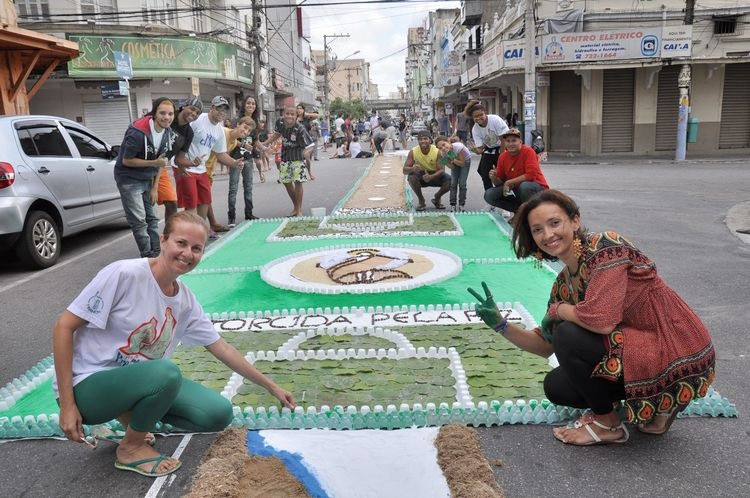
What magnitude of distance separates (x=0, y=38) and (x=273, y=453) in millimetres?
12177

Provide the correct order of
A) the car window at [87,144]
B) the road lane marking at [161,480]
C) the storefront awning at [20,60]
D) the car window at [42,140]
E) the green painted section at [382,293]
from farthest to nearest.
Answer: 1. the storefront awning at [20,60]
2. the car window at [87,144]
3. the car window at [42,140]
4. the green painted section at [382,293]
5. the road lane marking at [161,480]

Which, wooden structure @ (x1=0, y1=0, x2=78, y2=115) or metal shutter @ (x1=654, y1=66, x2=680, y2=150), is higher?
wooden structure @ (x1=0, y1=0, x2=78, y2=115)

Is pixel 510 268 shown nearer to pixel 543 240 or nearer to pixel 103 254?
pixel 543 240

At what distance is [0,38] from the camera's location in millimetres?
11844

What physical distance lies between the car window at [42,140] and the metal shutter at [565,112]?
19239 millimetres

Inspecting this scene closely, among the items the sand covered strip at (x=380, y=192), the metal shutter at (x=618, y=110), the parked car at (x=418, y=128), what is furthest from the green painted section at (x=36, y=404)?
the metal shutter at (x=618, y=110)

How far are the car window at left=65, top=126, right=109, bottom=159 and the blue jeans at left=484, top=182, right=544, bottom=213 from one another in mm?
5330

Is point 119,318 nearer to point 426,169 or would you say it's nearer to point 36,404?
point 36,404

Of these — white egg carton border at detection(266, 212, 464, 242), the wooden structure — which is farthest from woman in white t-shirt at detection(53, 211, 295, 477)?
the wooden structure

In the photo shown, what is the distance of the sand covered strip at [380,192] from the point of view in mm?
Result: 11023

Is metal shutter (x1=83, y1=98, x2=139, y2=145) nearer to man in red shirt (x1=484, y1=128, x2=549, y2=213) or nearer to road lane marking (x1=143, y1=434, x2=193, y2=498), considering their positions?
man in red shirt (x1=484, y1=128, x2=549, y2=213)

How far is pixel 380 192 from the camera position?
12922 millimetres

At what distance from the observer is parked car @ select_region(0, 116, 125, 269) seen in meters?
6.87

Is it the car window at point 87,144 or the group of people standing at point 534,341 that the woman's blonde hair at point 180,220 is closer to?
the group of people standing at point 534,341
